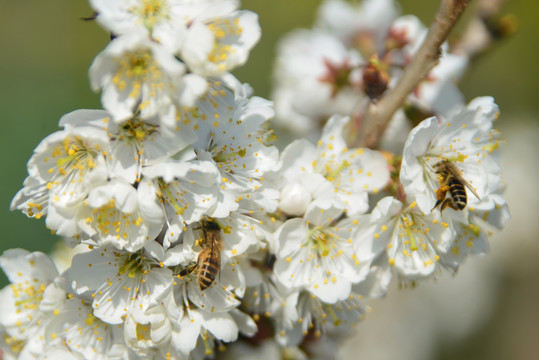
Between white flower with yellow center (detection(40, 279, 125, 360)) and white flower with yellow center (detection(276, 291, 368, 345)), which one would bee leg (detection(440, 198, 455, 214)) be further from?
white flower with yellow center (detection(40, 279, 125, 360))

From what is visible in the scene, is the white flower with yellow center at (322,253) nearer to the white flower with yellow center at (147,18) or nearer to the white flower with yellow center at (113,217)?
the white flower with yellow center at (113,217)

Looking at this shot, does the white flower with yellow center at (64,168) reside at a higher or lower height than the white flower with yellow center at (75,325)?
higher

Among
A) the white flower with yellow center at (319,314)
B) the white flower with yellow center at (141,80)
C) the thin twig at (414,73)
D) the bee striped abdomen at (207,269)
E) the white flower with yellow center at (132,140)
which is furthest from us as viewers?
the white flower with yellow center at (319,314)

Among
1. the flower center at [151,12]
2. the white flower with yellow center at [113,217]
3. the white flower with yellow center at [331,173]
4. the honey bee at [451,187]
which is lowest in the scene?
the white flower with yellow center at [113,217]

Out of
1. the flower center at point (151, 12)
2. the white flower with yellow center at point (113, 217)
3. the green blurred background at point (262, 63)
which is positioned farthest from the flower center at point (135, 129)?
the green blurred background at point (262, 63)

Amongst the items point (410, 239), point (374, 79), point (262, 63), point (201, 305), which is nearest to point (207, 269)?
point (201, 305)

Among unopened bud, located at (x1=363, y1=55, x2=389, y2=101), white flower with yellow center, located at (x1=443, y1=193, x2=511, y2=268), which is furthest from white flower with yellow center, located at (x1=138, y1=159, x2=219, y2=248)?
white flower with yellow center, located at (x1=443, y1=193, x2=511, y2=268)

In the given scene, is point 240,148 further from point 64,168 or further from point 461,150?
point 461,150
